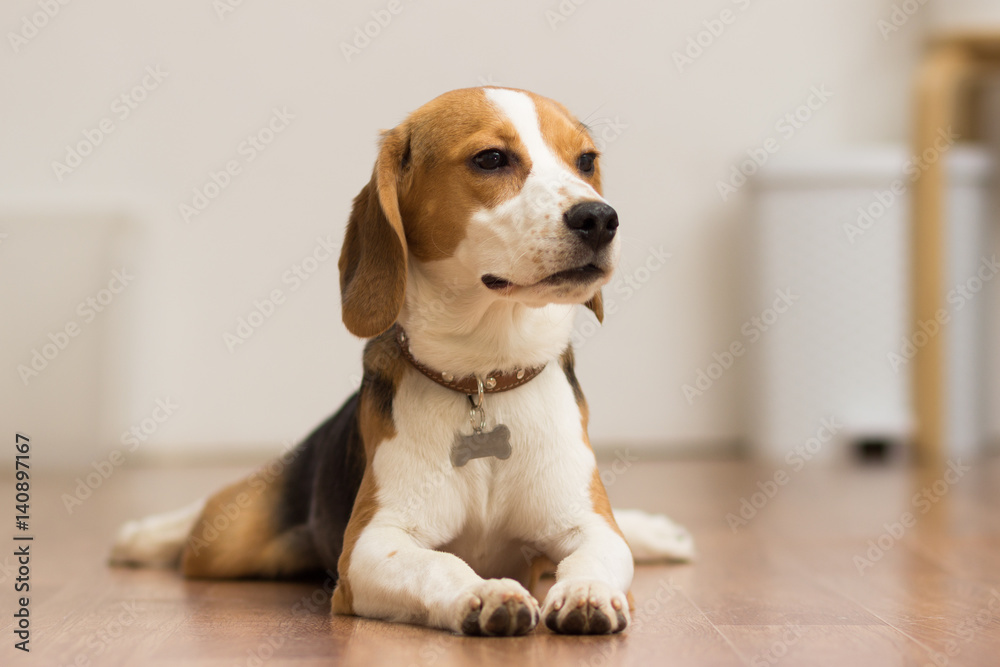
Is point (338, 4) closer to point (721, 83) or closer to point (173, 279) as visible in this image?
point (173, 279)

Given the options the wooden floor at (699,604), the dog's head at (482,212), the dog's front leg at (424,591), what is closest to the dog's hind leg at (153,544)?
the wooden floor at (699,604)

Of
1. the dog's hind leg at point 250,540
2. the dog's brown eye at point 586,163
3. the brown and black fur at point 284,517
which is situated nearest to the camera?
the dog's brown eye at point 586,163

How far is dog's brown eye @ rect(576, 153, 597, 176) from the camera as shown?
197cm

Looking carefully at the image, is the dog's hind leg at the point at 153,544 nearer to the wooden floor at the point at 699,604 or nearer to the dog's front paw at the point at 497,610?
the wooden floor at the point at 699,604

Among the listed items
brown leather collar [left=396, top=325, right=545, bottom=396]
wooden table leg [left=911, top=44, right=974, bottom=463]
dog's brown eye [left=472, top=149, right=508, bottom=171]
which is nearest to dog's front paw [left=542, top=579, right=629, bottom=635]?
brown leather collar [left=396, top=325, right=545, bottom=396]

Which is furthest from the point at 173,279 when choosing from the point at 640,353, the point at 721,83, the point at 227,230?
the point at 721,83

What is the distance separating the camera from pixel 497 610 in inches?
60.6

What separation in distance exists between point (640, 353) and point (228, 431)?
1930 mm

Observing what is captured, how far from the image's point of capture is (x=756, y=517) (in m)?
3.25

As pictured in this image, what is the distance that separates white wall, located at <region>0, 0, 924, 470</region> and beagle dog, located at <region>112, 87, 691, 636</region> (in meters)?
2.89

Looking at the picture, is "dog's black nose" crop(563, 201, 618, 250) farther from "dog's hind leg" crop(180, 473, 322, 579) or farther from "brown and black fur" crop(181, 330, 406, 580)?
"dog's hind leg" crop(180, 473, 322, 579)

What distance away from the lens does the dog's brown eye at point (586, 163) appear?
6.45 ft

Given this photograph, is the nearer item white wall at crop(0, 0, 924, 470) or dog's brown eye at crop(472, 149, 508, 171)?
dog's brown eye at crop(472, 149, 508, 171)

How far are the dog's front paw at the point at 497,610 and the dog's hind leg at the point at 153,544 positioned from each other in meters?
1.24
